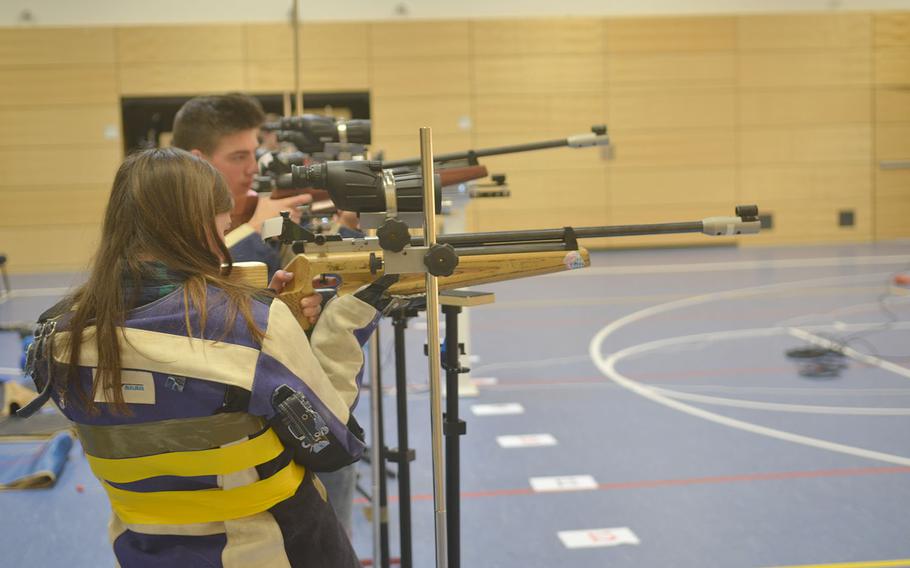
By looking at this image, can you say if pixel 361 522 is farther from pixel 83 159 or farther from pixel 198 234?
pixel 83 159

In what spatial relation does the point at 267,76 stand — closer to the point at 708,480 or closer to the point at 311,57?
the point at 311,57

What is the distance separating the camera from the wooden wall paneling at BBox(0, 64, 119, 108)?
10.7 metres

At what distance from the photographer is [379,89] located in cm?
1111

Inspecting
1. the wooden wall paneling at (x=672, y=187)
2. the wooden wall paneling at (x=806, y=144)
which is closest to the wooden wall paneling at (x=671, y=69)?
the wooden wall paneling at (x=806, y=144)

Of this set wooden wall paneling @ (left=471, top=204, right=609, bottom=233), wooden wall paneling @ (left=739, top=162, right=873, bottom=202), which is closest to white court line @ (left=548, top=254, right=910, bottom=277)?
wooden wall paneling @ (left=471, top=204, right=609, bottom=233)

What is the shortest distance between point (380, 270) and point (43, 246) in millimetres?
10700

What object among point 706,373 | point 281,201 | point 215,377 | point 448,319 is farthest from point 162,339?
point 706,373

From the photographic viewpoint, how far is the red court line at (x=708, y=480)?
3088mm

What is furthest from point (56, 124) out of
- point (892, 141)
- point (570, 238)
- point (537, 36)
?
point (570, 238)

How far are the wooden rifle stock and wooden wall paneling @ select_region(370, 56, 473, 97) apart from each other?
10004 mm

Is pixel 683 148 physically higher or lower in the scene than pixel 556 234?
higher

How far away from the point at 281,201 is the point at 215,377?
94 centimetres

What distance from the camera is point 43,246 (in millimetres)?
10852

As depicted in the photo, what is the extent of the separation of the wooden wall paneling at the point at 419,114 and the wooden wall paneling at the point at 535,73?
0.35 metres
